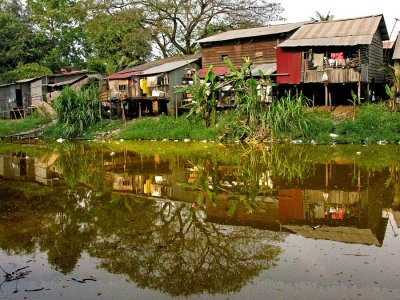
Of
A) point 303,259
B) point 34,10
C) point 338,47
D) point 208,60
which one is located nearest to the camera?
point 303,259

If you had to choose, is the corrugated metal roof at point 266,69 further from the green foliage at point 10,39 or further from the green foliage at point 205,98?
the green foliage at point 10,39

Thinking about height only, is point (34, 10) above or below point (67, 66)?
above

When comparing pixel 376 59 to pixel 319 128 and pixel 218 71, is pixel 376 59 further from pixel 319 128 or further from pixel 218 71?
pixel 218 71

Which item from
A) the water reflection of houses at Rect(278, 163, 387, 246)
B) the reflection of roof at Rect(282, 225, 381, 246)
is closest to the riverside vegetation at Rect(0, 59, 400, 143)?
the water reflection of houses at Rect(278, 163, 387, 246)

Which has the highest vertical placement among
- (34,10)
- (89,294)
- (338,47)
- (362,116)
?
(34,10)

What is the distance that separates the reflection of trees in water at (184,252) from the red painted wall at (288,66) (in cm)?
1675

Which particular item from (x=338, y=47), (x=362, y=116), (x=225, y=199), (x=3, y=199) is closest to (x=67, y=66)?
(x=338, y=47)

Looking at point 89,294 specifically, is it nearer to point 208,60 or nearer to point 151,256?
point 151,256

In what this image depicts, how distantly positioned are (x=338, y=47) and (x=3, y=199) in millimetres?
17748

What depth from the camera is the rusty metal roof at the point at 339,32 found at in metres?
21.5

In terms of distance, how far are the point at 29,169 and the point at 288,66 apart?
14.5 metres

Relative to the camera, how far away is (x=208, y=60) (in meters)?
28.8

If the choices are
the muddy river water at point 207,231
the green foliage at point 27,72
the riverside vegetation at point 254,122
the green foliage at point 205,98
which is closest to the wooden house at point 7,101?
the green foliage at point 27,72

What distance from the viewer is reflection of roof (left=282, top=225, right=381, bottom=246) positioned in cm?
652
